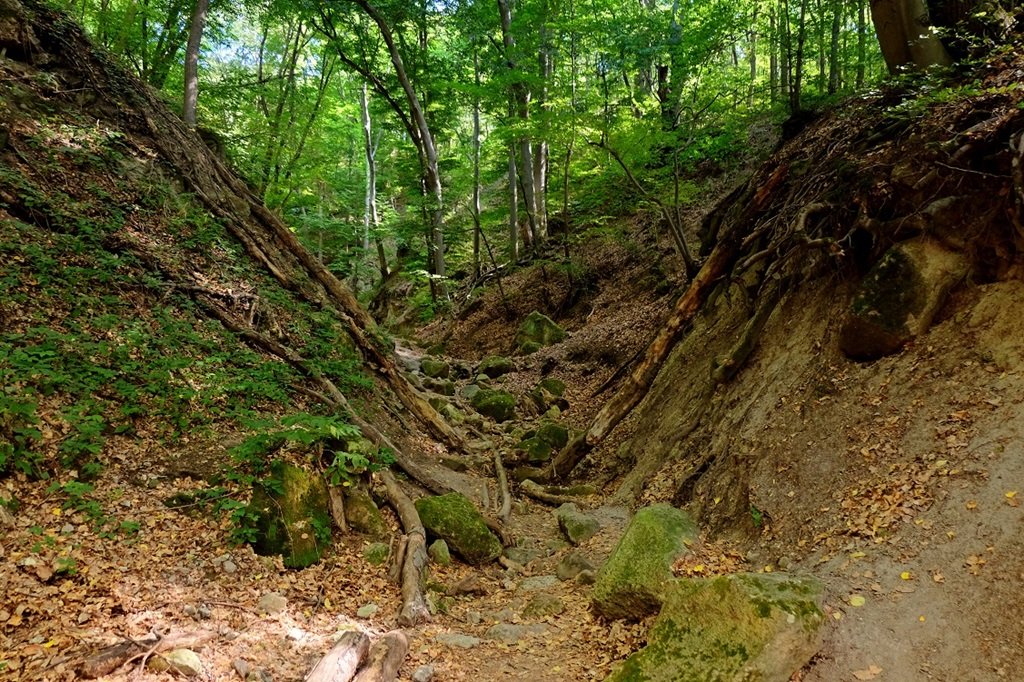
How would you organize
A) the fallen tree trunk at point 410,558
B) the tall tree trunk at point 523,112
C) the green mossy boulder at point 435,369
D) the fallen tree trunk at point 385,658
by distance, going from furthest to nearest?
the tall tree trunk at point 523,112 < the green mossy boulder at point 435,369 < the fallen tree trunk at point 410,558 < the fallen tree trunk at point 385,658

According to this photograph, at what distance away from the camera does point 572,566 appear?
6.33 metres

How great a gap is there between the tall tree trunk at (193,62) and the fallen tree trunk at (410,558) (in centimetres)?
1018

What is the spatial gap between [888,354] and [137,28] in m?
17.7

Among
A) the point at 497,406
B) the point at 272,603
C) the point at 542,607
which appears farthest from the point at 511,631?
the point at 497,406

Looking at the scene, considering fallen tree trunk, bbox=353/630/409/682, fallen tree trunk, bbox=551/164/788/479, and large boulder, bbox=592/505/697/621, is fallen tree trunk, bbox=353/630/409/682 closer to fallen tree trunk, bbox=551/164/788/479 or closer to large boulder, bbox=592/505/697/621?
large boulder, bbox=592/505/697/621

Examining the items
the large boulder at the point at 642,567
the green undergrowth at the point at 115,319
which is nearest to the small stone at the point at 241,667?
the green undergrowth at the point at 115,319

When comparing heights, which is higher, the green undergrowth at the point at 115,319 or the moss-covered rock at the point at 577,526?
the green undergrowth at the point at 115,319

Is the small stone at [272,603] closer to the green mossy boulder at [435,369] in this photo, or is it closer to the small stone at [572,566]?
the small stone at [572,566]

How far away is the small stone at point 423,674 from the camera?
4.15m

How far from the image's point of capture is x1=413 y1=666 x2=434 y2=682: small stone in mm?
4152

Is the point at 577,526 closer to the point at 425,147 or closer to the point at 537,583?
the point at 537,583

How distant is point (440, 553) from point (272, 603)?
203cm

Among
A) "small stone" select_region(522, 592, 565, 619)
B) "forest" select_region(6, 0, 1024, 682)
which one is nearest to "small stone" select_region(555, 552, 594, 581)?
"forest" select_region(6, 0, 1024, 682)

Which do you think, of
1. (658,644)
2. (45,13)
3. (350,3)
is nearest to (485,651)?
(658,644)
